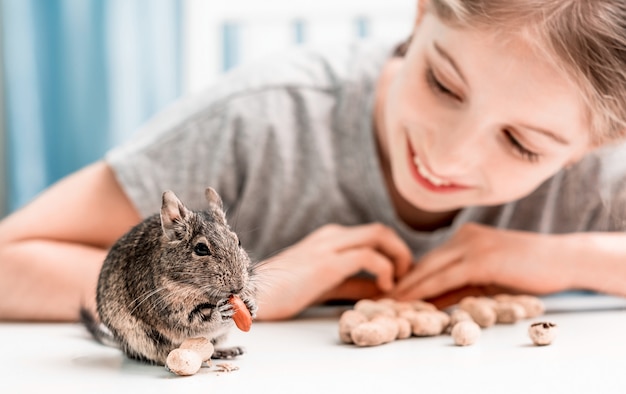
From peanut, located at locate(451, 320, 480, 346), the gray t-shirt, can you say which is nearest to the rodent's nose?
peanut, located at locate(451, 320, 480, 346)

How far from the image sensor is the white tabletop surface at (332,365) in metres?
0.54

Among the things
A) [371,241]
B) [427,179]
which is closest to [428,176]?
[427,179]

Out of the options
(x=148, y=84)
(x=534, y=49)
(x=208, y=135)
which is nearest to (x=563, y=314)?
(x=534, y=49)

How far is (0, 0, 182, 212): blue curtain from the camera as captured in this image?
6.77ft

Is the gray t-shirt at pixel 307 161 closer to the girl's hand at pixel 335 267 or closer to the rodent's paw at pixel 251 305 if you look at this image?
the girl's hand at pixel 335 267

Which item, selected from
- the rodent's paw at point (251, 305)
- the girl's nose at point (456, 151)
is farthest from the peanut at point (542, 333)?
the rodent's paw at point (251, 305)

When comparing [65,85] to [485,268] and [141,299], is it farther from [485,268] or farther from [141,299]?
[141,299]

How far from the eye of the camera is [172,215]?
0.50 m

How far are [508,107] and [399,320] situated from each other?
0.27m

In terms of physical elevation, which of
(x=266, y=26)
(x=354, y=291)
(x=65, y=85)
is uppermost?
(x=266, y=26)

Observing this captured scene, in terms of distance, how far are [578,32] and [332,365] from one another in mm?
464

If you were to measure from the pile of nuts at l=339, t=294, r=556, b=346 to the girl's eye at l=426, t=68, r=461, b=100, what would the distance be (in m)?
0.25

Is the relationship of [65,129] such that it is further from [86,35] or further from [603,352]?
[603,352]

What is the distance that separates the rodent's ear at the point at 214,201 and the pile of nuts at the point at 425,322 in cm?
24
